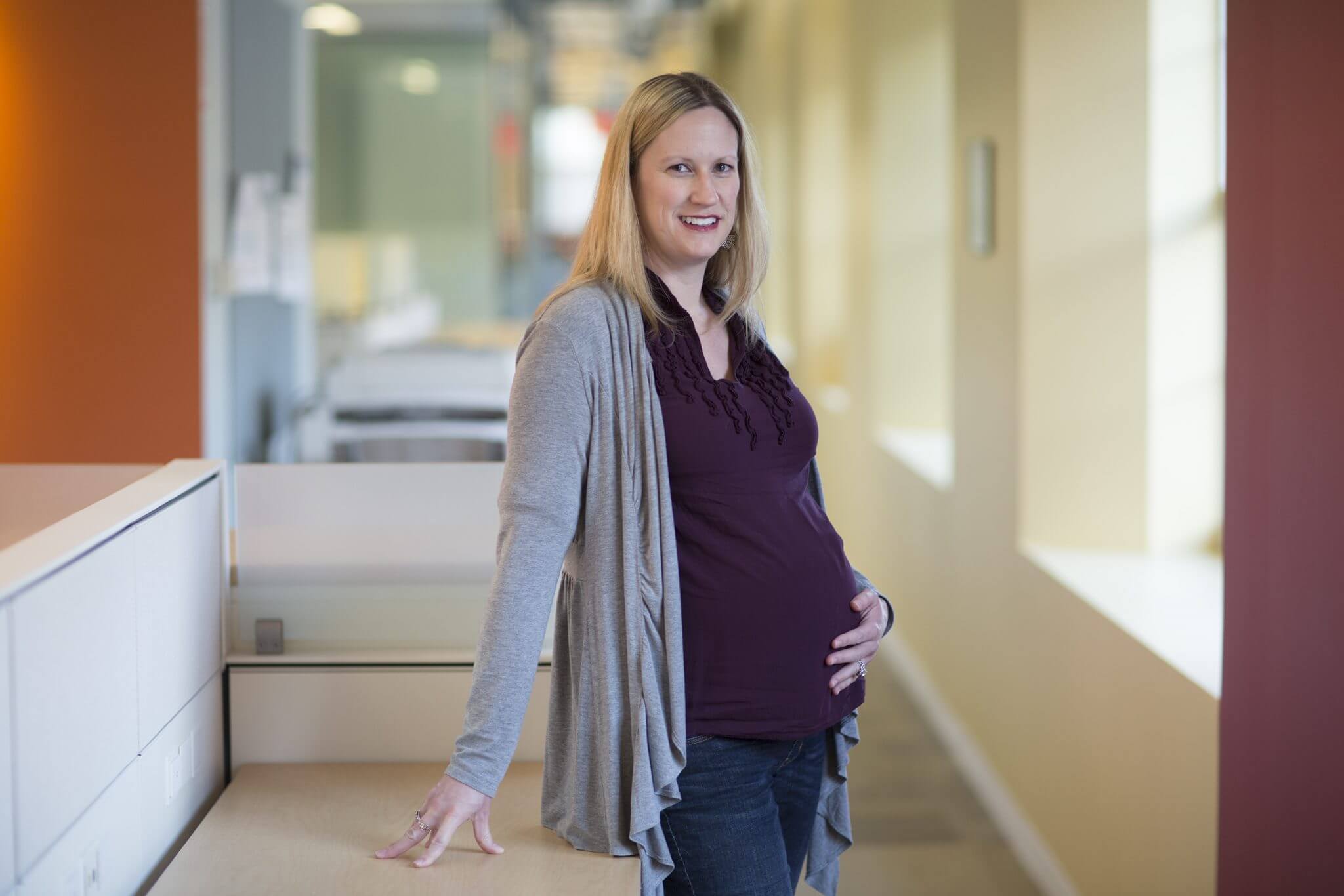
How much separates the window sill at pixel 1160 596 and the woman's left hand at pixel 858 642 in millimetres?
869

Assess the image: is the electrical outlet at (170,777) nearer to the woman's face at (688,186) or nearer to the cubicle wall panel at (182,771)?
the cubicle wall panel at (182,771)

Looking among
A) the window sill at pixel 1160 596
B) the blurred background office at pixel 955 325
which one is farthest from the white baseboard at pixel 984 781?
the window sill at pixel 1160 596

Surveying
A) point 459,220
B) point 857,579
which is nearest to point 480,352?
point 459,220

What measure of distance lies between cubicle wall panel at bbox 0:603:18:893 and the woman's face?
850mm

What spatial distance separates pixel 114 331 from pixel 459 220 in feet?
8.74

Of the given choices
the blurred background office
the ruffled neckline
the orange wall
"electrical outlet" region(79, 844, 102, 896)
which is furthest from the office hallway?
the orange wall

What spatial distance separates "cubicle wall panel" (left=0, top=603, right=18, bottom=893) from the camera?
52.5 inches

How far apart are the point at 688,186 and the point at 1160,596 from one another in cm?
181

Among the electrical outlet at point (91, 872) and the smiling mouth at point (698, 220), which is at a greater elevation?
the smiling mouth at point (698, 220)

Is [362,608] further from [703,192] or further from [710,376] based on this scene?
[703,192]

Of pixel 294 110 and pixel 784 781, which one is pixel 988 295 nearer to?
pixel 784 781

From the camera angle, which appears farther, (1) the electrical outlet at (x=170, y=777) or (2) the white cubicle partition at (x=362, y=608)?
(2) the white cubicle partition at (x=362, y=608)

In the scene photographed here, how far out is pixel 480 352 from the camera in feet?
18.9

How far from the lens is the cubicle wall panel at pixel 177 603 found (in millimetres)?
1797
